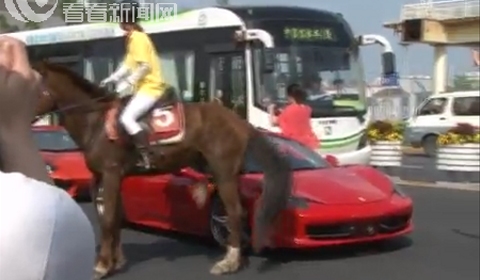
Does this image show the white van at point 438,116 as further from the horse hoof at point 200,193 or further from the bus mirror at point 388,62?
the horse hoof at point 200,193

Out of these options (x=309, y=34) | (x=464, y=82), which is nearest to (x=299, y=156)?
(x=309, y=34)

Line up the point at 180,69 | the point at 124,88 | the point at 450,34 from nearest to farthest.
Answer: the point at 124,88, the point at 180,69, the point at 450,34

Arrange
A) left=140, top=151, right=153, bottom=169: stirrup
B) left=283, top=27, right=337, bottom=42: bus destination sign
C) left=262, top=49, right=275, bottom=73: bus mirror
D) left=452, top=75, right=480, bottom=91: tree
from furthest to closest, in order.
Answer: left=452, top=75, right=480, bottom=91: tree < left=283, top=27, right=337, bottom=42: bus destination sign < left=262, top=49, right=275, bottom=73: bus mirror < left=140, top=151, right=153, bottom=169: stirrup

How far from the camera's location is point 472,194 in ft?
58.1

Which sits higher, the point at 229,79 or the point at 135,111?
the point at 135,111

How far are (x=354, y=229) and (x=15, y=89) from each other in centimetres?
844

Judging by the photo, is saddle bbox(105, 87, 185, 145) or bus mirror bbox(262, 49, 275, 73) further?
bus mirror bbox(262, 49, 275, 73)

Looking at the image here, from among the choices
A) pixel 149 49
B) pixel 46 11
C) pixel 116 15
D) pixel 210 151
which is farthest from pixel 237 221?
pixel 46 11

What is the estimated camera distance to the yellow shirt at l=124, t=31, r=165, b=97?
976 cm

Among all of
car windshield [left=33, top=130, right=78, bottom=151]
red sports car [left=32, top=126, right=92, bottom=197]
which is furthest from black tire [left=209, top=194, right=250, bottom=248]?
car windshield [left=33, top=130, right=78, bottom=151]

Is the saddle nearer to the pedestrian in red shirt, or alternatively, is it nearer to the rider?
the rider

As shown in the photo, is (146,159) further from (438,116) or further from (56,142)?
(438,116)

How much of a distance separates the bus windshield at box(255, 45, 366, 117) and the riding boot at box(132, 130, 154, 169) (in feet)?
25.0

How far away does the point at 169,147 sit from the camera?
32.5ft
